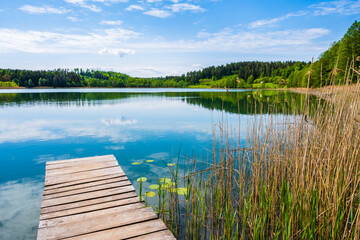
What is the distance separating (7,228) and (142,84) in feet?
338

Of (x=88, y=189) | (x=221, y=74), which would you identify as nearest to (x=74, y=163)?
(x=88, y=189)

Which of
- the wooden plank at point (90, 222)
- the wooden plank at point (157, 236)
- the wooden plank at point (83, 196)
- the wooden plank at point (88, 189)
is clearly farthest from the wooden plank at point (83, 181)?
the wooden plank at point (157, 236)

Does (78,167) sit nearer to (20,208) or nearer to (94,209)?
(20,208)

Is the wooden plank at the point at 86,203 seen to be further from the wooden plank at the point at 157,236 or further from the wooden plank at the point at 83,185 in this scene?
the wooden plank at the point at 157,236

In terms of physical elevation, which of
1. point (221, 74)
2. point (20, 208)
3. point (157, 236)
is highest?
point (221, 74)

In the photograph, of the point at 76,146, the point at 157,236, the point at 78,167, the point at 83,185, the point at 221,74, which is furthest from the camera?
the point at 221,74

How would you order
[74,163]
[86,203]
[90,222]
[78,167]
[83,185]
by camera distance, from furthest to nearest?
[74,163]
[78,167]
[83,185]
[86,203]
[90,222]

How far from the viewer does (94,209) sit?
245 cm

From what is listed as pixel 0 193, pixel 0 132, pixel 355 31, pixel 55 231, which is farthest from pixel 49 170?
pixel 355 31

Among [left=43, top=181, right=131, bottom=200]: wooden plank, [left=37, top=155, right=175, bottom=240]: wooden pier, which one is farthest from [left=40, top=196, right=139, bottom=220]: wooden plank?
[left=43, top=181, right=131, bottom=200]: wooden plank

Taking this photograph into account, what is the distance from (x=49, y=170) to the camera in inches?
144

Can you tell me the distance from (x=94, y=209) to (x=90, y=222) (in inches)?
10.2

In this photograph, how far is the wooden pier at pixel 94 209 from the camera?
2.04 metres

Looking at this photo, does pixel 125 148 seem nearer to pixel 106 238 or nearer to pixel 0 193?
pixel 0 193
